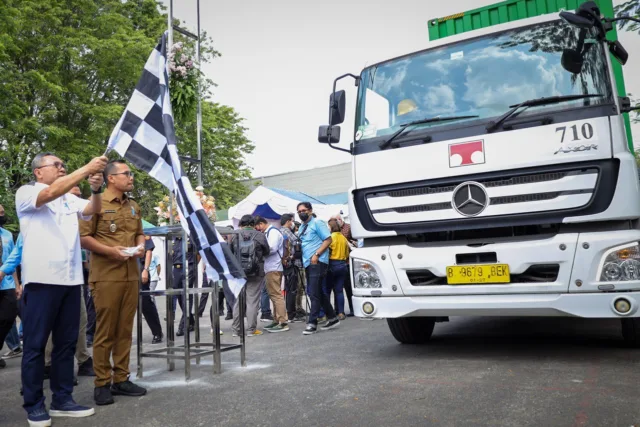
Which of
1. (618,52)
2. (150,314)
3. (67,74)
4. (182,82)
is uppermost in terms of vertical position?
(67,74)

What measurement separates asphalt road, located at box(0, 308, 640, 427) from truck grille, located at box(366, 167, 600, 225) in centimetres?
140

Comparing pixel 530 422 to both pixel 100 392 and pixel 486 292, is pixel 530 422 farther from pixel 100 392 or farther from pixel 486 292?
pixel 100 392

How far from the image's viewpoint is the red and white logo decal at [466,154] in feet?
18.5

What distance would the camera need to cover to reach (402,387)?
498cm

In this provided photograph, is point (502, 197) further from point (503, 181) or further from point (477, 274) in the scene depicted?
point (477, 274)

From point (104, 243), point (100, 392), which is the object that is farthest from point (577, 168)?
point (100, 392)

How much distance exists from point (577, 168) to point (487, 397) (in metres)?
2.13

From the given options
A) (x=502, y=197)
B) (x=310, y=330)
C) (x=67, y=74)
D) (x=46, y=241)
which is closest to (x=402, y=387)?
(x=502, y=197)

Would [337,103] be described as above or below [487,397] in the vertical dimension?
above

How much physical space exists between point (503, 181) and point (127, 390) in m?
3.74

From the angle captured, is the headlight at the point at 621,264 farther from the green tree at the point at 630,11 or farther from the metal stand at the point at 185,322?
the green tree at the point at 630,11

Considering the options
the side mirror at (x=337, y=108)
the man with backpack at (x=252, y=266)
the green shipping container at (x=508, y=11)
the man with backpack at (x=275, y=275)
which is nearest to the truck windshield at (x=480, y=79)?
the side mirror at (x=337, y=108)

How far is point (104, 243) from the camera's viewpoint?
5.21m

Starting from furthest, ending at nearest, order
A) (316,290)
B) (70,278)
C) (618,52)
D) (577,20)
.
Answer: (316,290), (618,52), (577,20), (70,278)
